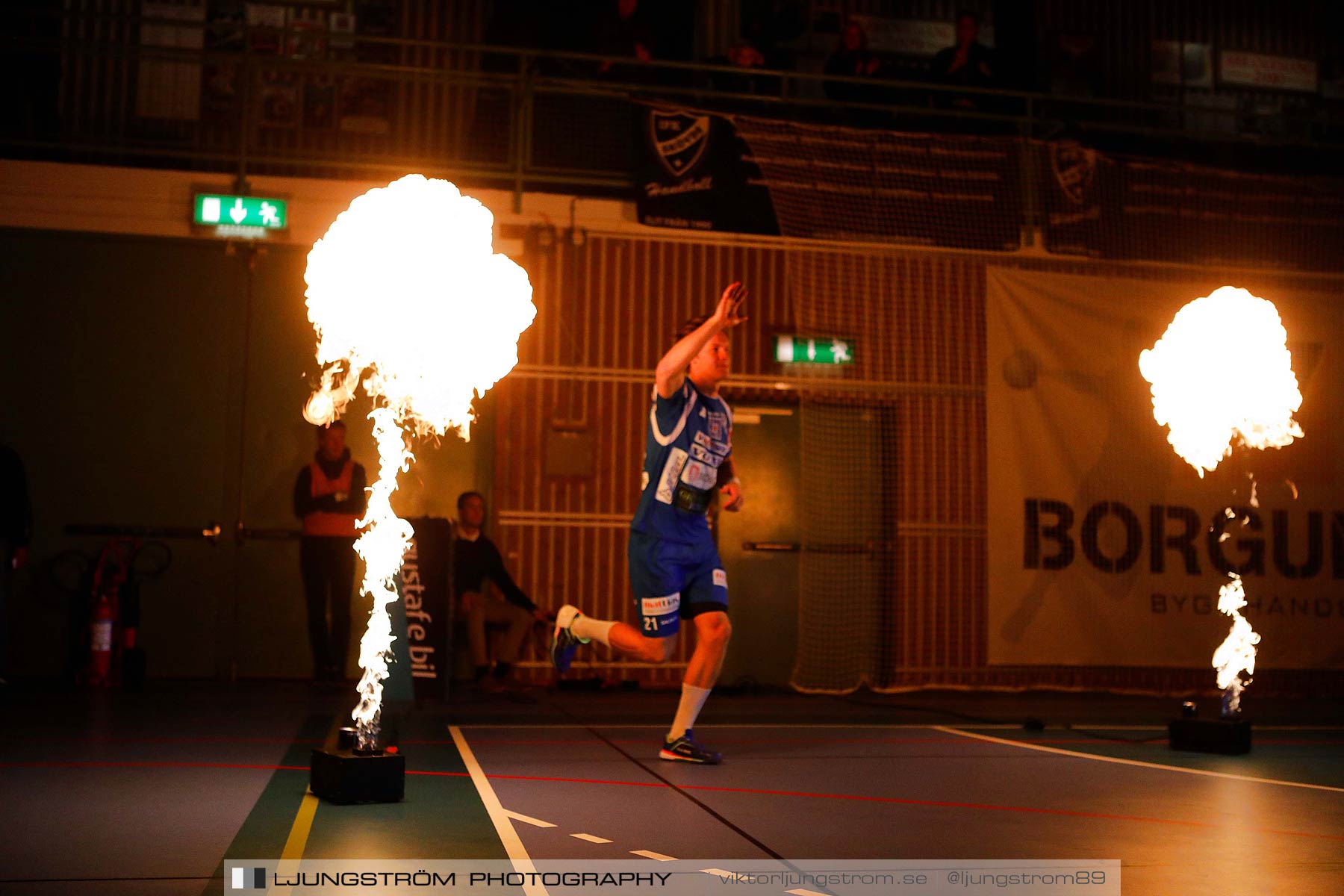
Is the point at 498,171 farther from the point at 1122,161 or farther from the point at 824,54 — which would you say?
the point at 1122,161

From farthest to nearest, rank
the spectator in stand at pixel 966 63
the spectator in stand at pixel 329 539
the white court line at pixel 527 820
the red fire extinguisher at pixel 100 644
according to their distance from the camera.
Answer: the spectator in stand at pixel 966 63 → the spectator in stand at pixel 329 539 → the red fire extinguisher at pixel 100 644 → the white court line at pixel 527 820

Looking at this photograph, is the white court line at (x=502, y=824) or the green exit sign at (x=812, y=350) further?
the green exit sign at (x=812, y=350)

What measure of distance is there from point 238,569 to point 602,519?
328cm

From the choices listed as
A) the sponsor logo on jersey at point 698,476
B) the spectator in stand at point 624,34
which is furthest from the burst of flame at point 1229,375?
the spectator in stand at point 624,34

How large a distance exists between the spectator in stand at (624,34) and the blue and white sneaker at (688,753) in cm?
808

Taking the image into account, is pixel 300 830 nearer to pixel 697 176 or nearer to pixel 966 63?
pixel 697 176

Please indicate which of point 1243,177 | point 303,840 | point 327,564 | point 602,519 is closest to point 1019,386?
point 1243,177

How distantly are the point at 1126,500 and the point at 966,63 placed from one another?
4.72m

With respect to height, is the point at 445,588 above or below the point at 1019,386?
below

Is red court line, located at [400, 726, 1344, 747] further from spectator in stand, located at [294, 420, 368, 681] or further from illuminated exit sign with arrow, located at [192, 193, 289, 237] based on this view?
illuminated exit sign with arrow, located at [192, 193, 289, 237]

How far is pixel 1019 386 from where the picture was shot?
12.5 metres

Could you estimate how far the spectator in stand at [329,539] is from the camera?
10805 mm

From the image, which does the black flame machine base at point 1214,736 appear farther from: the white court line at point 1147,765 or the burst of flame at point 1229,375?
the burst of flame at point 1229,375

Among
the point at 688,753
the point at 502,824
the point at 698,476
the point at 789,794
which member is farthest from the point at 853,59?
the point at 502,824
